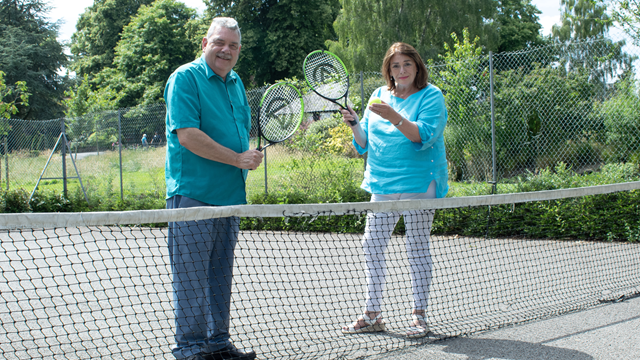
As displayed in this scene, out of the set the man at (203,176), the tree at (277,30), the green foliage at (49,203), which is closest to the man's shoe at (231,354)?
the man at (203,176)

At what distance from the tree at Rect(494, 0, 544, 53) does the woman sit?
36216mm

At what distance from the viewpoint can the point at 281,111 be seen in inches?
136

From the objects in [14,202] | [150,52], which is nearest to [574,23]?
[150,52]

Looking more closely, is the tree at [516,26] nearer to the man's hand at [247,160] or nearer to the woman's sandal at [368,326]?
the woman's sandal at [368,326]

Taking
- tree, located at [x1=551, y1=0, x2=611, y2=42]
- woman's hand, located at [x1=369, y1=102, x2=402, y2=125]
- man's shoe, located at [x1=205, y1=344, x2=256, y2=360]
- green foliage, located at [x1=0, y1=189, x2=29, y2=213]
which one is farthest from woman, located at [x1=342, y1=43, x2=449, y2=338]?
tree, located at [x1=551, y1=0, x2=611, y2=42]

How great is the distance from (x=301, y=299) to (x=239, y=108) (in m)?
1.98

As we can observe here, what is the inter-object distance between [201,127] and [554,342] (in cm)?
255

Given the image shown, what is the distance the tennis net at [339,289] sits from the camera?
121 inches

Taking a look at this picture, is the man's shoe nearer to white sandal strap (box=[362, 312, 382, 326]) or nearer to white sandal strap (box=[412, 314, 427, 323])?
white sandal strap (box=[362, 312, 382, 326])

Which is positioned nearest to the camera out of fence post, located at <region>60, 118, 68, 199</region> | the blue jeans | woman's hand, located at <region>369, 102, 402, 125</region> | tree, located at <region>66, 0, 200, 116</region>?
the blue jeans

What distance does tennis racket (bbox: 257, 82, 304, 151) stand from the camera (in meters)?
3.39

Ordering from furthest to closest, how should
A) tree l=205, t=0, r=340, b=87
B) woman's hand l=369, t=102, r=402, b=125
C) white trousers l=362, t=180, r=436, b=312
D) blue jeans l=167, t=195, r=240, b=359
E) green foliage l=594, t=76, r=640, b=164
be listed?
1. tree l=205, t=0, r=340, b=87
2. green foliage l=594, t=76, r=640, b=164
3. white trousers l=362, t=180, r=436, b=312
4. woman's hand l=369, t=102, r=402, b=125
5. blue jeans l=167, t=195, r=240, b=359

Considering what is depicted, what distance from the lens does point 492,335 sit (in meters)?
3.28

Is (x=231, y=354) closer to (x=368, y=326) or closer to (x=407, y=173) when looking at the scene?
(x=368, y=326)
